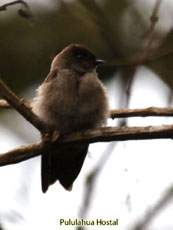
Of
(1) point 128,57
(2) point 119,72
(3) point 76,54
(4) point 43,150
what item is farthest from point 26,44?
(4) point 43,150

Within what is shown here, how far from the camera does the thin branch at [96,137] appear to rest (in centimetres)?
413

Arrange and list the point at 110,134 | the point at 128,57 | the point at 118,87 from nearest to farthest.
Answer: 1. the point at 110,134
2. the point at 128,57
3. the point at 118,87

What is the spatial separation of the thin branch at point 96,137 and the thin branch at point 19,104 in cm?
19

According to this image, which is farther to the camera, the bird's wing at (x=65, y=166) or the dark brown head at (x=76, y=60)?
the dark brown head at (x=76, y=60)

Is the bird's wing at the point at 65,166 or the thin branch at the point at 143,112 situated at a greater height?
the thin branch at the point at 143,112

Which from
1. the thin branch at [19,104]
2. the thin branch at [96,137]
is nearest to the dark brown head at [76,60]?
the thin branch at [96,137]

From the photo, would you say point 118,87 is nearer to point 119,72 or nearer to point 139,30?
point 119,72

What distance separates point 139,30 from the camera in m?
5.48

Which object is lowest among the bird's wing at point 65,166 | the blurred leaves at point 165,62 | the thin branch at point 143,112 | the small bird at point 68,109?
the bird's wing at point 65,166

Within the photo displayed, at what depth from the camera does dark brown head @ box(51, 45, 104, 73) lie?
18.5ft

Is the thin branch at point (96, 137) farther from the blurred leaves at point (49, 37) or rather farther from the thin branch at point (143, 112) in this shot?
the blurred leaves at point (49, 37)

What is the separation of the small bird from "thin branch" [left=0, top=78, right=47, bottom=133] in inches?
14.5

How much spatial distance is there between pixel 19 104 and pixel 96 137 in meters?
0.68

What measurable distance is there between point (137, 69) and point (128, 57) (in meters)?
0.42
